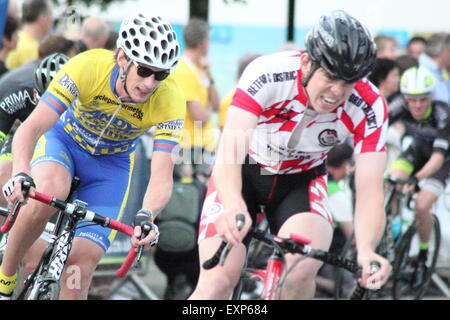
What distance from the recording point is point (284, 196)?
5.22m

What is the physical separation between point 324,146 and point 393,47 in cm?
662

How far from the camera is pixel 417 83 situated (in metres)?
8.58

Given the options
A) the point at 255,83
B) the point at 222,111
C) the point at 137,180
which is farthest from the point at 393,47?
the point at 255,83

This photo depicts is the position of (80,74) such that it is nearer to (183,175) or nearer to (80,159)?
(80,159)

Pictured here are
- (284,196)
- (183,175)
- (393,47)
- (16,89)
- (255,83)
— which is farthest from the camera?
(393,47)

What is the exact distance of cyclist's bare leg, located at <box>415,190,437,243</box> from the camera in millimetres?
8906

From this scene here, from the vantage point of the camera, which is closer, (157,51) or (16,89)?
(157,51)

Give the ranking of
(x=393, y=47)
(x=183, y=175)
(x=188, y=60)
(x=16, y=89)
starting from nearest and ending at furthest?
(x=16, y=89) → (x=183, y=175) → (x=188, y=60) → (x=393, y=47)

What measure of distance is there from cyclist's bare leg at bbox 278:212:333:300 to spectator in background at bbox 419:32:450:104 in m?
6.77

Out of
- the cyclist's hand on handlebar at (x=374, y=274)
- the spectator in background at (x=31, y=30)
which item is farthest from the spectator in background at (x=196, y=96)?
the cyclist's hand on handlebar at (x=374, y=274)

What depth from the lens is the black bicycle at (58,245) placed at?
182 inches

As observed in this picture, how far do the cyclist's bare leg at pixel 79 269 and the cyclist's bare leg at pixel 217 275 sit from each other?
93 cm

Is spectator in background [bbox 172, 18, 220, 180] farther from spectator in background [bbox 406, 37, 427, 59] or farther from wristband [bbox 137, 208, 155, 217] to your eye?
spectator in background [bbox 406, 37, 427, 59]

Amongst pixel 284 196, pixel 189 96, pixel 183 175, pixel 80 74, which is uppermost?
pixel 80 74
